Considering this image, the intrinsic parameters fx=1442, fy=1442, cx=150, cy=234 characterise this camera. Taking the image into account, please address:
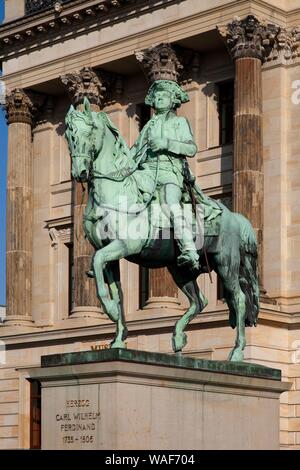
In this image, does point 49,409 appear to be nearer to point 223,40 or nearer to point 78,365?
point 78,365

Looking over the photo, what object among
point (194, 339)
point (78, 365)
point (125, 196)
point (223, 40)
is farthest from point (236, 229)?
point (223, 40)

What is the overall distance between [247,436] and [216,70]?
2874 cm

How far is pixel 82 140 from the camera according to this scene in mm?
21484

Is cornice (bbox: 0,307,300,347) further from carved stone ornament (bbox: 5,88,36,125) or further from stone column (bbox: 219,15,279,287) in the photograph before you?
carved stone ornament (bbox: 5,88,36,125)

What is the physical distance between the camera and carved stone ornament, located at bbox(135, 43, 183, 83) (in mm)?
48750

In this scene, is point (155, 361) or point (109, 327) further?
point (109, 327)

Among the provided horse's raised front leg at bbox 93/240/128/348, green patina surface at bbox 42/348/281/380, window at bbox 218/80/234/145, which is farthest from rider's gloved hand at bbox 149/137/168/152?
window at bbox 218/80/234/145

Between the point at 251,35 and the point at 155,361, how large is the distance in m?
26.8

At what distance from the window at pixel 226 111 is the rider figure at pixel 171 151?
2543 cm

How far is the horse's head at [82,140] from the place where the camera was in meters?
21.5

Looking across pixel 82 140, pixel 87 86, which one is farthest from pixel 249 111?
pixel 82 140

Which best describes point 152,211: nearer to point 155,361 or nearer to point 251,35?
point 155,361

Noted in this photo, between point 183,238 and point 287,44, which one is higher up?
point 287,44
